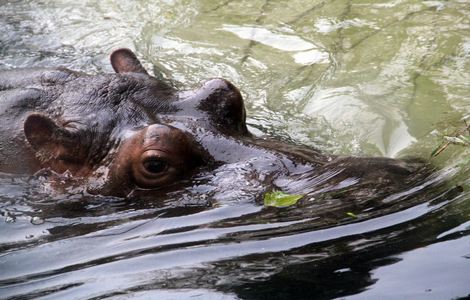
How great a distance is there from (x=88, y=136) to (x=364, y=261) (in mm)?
2344

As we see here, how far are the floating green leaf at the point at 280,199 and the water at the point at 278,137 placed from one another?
79mm

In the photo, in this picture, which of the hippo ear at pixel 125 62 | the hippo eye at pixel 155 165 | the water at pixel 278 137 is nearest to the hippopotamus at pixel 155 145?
the hippo eye at pixel 155 165

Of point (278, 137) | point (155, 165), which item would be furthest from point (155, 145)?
point (278, 137)

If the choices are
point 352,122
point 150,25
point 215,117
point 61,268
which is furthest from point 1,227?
point 150,25

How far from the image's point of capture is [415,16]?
7.41m

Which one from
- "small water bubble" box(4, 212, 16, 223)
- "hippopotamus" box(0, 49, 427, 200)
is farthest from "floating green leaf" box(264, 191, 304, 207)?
"small water bubble" box(4, 212, 16, 223)

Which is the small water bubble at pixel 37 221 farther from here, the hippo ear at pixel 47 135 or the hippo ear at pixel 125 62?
the hippo ear at pixel 125 62

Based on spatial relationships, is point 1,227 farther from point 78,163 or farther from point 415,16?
point 415,16

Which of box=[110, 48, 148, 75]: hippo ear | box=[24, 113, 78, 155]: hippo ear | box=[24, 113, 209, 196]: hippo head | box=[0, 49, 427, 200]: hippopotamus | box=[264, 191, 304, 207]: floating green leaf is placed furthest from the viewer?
box=[110, 48, 148, 75]: hippo ear

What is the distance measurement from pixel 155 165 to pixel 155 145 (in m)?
0.14

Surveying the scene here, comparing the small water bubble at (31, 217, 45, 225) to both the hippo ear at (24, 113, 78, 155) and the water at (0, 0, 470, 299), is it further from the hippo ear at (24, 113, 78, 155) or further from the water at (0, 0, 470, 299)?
the hippo ear at (24, 113, 78, 155)

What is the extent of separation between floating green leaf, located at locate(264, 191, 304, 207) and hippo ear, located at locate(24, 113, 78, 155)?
4.64 feet

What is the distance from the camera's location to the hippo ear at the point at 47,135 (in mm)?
4477

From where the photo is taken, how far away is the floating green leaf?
148 inches
